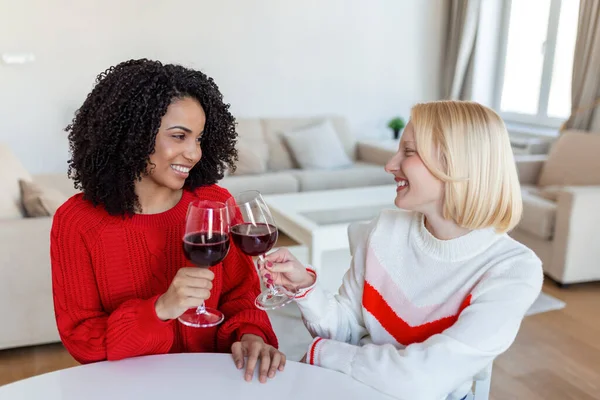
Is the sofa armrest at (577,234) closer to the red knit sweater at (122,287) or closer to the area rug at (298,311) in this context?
the area rug at (298,311)

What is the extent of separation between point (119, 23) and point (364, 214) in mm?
2641

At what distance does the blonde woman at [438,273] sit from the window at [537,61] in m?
3.85

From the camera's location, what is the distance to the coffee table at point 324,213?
2.70m

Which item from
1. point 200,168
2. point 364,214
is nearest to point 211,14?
point 364,214

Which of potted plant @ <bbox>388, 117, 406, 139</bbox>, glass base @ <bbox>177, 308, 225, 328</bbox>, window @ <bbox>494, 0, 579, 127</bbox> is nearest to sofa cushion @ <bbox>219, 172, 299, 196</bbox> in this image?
potted plant @ <bbox>388, 117, 406, 139</bbox>

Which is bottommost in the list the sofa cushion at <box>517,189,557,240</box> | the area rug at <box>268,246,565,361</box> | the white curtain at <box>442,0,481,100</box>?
the area rug at <box>268,246,565,361</box>

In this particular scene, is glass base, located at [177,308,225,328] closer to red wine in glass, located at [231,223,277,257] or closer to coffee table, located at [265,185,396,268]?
red wine in glass, located at [231,223,277,257]

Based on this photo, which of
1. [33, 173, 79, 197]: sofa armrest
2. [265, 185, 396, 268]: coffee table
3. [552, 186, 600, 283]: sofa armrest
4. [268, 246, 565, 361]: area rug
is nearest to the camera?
[268, 246, 565, 361]: area rug

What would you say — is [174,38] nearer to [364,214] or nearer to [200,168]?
[364,214]

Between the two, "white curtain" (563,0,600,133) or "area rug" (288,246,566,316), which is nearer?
"area rug" (288,246,566,316)

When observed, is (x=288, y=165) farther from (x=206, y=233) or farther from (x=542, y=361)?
(x=206, y=233)

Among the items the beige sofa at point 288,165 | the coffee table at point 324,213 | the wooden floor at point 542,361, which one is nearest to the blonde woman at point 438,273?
the wooden floor at point 542,361

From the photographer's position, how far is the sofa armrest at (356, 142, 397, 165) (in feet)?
14.7

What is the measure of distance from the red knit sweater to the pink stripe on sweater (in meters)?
0.26
